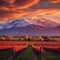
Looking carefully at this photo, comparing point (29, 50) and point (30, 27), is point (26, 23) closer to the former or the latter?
point (30, 27)

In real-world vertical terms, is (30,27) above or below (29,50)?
above

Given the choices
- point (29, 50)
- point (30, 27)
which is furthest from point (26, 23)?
point (29, 50)

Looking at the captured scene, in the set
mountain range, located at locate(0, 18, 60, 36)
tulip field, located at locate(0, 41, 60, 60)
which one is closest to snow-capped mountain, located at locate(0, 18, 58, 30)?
mountain range, located at locate(0, 18, 60, 36)

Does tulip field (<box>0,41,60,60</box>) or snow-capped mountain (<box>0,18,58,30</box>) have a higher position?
snow-capped mountain (<box>0,18,58,30</box>)

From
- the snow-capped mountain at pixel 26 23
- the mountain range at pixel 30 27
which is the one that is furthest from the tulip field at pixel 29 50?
the snow-capped mountain at pixel 26 23

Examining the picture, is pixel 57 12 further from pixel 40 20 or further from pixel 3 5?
pixel 3 5

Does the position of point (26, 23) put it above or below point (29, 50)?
above

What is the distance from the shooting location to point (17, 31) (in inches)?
183

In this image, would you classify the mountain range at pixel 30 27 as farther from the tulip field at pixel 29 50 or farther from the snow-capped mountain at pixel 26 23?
the tulip field at pixel 29 50

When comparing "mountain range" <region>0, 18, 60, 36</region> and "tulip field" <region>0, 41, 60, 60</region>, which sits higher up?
"mountain range" <region>0, 18, 60, 36</region>

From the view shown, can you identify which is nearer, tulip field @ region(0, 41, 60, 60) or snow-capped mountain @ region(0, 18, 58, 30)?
tulip field @ region(0, 41, 60, 60)

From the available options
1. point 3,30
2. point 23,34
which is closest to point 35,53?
point 23,34

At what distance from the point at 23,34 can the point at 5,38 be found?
0.30 metres

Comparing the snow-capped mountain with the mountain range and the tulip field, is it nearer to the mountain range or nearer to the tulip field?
the mountain range
